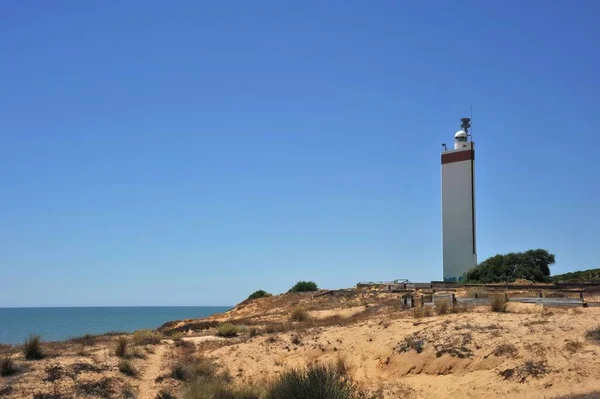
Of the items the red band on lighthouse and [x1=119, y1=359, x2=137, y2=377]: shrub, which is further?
the red band on lighthouse

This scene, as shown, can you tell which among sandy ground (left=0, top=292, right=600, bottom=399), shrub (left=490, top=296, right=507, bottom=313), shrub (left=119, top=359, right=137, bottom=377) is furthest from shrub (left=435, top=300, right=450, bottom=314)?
shrub (left=119, top=359, right=137, bottom=377)

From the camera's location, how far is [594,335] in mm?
18969

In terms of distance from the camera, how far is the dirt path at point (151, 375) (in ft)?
64.0

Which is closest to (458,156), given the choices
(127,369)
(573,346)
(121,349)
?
(573,346)

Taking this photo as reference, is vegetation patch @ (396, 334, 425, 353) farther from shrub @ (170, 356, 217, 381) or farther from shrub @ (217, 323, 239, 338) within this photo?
shrub @ (217, 323, 239, 338)

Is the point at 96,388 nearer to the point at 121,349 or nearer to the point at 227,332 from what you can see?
the point at 121,349

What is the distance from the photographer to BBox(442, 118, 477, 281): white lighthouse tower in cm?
5922

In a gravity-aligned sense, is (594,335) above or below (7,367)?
above

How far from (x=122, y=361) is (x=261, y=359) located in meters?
5.69

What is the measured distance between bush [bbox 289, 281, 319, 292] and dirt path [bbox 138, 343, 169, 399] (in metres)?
40.2

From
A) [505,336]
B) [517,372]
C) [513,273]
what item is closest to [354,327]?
[505,336]

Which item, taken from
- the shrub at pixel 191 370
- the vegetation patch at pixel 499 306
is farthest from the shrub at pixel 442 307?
the shrub at pixel 191 370

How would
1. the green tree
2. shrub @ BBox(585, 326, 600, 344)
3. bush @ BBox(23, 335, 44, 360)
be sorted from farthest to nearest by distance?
the green tree < bush @ BBox(23, 335, 44, 360) < shrub @ BBox(585, 326, 600, 344)

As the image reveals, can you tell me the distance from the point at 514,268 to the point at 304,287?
22.1 meters
